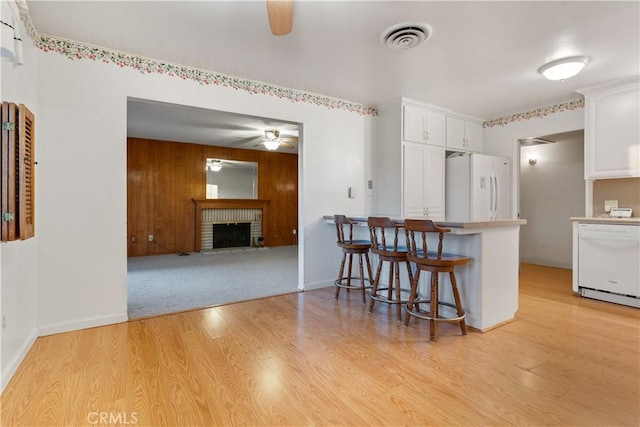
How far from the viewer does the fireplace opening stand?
23.9 feet

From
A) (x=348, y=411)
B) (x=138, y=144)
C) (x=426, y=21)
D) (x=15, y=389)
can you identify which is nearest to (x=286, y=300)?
(x=348, y=411)

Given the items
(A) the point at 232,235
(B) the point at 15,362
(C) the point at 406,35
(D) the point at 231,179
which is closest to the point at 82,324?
(B) the point at 15,362

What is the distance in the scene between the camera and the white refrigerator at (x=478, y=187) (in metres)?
4.43

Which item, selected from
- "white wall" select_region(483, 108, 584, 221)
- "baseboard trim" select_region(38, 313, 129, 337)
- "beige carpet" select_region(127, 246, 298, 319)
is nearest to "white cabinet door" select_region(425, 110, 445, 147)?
"white wall" select_region(483, 108, 584, 221)

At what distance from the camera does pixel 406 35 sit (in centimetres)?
250

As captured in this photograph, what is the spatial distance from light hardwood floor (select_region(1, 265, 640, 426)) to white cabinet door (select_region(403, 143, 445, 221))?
1.84 meters

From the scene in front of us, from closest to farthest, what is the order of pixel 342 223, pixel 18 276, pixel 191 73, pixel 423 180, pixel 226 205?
pixel 18 276
pixel 191 73
pixel 342 223
pixel 423 180
pixel 226 205

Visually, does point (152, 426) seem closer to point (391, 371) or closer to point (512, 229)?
point (391, 371)

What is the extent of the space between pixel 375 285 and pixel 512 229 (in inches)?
51.3

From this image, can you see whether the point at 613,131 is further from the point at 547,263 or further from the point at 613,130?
the point at 547,263

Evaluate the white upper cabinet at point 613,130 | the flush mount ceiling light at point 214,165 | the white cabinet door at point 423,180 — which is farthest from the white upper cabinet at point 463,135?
the flush mount ceiling light at point 214,165

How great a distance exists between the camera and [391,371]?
1.94 m

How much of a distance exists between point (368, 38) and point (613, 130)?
10.0 feet

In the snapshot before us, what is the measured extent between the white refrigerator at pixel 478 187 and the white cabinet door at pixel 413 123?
0.74m
